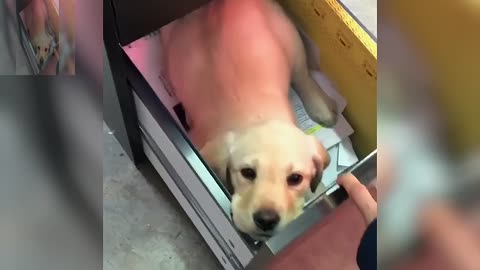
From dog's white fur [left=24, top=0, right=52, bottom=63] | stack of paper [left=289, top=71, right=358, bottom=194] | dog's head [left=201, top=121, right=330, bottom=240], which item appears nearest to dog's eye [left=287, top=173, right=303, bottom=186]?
dog's head [left=201, top=121, right=330, bottom=240]

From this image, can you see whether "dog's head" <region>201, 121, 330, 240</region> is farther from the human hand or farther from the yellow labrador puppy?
the human hand

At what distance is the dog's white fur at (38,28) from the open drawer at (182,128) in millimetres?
484

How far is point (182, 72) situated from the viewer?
101 centimetres

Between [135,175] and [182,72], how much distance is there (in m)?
0.26

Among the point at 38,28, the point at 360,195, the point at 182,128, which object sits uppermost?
the point at 38,28

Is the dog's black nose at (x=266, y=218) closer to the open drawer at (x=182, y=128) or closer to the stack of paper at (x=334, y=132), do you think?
the open drawer at (x=182, y=128)

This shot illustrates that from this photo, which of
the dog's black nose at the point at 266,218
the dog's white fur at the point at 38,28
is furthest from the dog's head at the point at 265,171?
the dog's white fur at the point at 38,28

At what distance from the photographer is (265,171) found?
891mm

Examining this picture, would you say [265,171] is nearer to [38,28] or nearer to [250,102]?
[250,102]

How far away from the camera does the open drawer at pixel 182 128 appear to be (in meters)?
0.91

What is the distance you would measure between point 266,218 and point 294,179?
0.07 m

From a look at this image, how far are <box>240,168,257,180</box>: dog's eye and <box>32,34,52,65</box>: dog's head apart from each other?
21.9 inches

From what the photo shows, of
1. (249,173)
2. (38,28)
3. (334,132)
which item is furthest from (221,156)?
(38,28)

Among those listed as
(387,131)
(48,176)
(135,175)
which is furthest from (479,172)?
(135,175)
